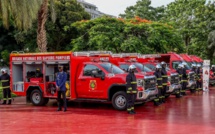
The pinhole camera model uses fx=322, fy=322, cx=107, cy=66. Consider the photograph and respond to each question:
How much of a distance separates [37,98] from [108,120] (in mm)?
5250

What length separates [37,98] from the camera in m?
15.1

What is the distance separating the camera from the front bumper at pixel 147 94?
12.7 metres

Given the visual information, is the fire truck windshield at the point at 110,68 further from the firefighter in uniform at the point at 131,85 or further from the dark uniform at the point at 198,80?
the dark uniform at the point at 198,80

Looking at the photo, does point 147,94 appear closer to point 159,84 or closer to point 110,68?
point 159,84

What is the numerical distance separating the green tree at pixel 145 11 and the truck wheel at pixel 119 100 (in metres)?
34.1

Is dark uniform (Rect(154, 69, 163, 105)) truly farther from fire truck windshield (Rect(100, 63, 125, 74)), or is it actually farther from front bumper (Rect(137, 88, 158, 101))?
fire truck windshield (Rect(100, 63, 125, 74))

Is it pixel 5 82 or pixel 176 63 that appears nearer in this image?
pixel 5 82

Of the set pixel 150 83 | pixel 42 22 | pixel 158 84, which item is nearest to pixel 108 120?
pixel 150 83

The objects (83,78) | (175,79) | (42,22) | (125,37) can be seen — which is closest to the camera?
(83,78)

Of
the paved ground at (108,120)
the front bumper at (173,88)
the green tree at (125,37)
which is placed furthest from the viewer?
the green tree at (125,37)

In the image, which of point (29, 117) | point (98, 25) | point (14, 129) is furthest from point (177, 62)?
point (14, 129)

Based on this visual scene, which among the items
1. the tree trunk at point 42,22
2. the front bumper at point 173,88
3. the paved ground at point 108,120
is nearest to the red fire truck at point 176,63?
the front bumper at point 173,88

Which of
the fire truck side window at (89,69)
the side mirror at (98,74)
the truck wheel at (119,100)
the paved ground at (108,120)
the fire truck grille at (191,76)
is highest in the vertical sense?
the fire truck side window at (89,69)

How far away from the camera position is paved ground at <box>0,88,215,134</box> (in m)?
9.45
